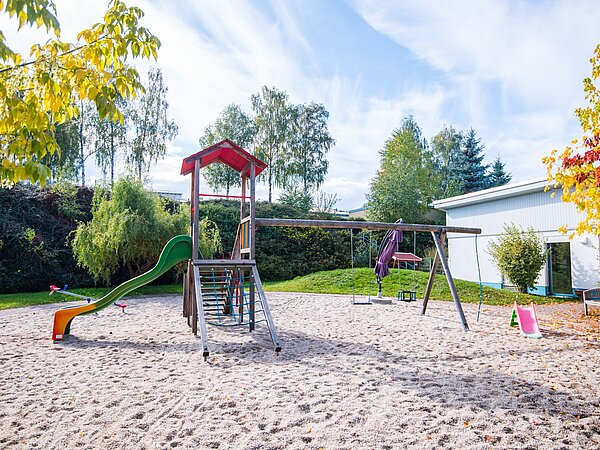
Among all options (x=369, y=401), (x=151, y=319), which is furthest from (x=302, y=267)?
(x=369, y=401)

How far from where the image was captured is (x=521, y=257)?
46.7 ft

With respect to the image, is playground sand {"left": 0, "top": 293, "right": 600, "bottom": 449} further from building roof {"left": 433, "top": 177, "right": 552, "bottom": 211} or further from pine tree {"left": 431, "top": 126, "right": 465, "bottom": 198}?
pine tree {"left": 431, "top": 126, "right": 465, "bottom": 198}

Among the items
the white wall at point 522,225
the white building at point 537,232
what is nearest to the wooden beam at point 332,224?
the white wall at point 522,225

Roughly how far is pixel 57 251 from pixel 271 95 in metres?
19.1

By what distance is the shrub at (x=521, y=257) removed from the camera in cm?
1416

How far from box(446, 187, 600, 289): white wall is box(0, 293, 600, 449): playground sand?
6838 mm

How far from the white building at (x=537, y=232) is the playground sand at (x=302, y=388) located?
6.91 m

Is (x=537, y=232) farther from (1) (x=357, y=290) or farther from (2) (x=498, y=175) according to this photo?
(2) (x=498, y=175)

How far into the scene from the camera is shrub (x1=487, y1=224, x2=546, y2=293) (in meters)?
14.2

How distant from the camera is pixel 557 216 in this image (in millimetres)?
14109

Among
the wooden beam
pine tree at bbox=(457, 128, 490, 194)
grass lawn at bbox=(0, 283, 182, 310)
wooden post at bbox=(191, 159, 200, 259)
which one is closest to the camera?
wooden post at bbox=(191, 159, 200, 259)

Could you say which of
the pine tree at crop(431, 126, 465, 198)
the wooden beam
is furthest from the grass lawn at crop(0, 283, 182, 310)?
the pine tree at crop(431, 126, 465, 198)

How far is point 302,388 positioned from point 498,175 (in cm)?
3281

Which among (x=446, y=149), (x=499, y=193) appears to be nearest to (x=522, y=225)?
(x=499, y=193)
